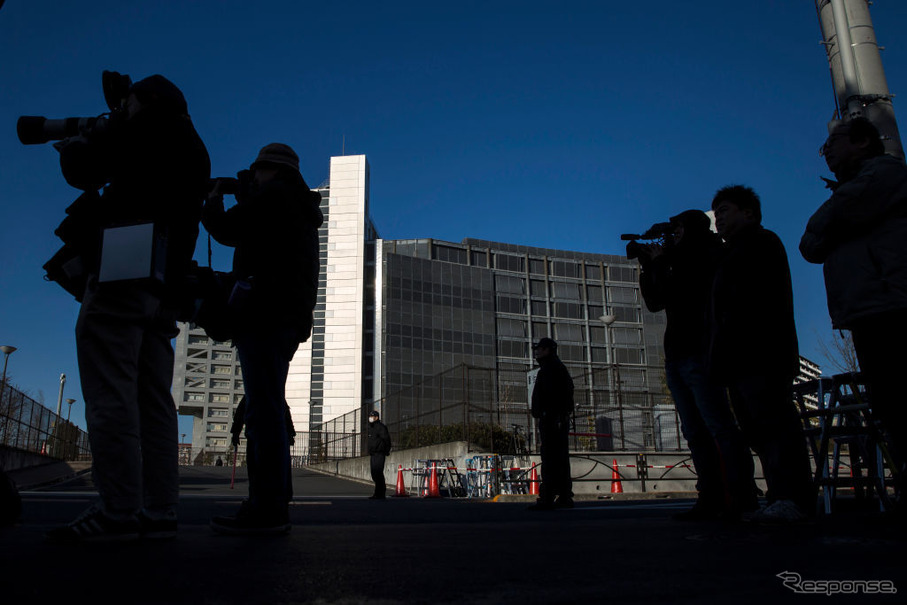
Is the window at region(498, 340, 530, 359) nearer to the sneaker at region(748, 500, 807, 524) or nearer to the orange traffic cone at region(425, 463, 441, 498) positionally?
the orange traffic cone at region(425, 463, 441, 498)

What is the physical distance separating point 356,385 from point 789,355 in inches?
2888

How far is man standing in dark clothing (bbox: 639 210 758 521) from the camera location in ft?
13.7

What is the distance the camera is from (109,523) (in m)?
2.48

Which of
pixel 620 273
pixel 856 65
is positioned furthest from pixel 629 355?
pixel 856 65

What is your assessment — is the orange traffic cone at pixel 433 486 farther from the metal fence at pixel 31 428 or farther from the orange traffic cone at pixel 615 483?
the metal fence at pixel 31 428

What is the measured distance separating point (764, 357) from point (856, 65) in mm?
5644

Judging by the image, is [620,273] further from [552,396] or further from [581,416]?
[552,396]

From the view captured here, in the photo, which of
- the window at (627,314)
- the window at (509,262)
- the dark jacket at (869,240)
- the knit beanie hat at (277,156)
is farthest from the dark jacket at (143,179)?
the window at (627,314)

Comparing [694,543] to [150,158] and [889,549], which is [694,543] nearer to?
[889,549]

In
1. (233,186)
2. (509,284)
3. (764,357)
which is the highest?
(509,284)

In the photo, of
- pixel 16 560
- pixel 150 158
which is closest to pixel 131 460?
pixel 16 560

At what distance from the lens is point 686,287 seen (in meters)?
4.65

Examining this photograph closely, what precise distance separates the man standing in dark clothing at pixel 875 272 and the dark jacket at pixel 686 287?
1072 millimetres

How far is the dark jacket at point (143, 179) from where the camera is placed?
272cm
